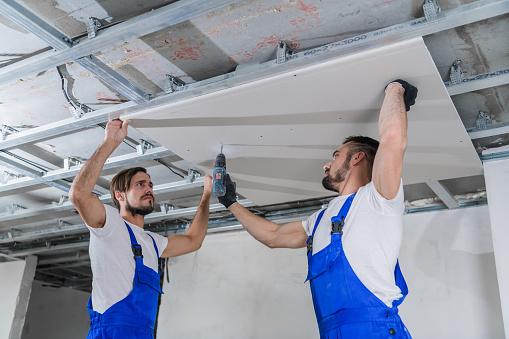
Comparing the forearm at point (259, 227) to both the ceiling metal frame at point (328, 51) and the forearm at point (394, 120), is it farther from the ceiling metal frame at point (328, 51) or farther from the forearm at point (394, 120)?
the forearm at point (394, 120)

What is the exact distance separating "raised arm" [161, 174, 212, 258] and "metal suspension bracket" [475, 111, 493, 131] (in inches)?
60.6

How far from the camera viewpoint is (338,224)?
1.87 m

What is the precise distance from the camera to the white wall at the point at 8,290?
5617mm

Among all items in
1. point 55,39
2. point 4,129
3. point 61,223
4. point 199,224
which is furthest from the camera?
point 61,223

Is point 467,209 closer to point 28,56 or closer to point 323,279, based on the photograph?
point 323,279

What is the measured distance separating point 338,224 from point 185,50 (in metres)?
1.11

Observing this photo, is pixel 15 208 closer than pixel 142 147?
No

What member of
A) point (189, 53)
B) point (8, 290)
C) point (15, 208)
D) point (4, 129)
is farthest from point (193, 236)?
point (8, 290)

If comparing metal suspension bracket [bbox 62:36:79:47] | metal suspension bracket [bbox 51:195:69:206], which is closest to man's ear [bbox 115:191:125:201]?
metal suspension bracket [bbox 62:36:79:47]

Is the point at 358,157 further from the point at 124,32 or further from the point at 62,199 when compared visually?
the point at 62,199

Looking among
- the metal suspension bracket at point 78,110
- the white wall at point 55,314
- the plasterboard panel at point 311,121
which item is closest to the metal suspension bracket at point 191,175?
the plasterboard panel at point 311,121

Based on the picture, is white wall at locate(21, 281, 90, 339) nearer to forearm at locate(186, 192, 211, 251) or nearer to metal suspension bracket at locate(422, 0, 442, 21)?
forearm at locate(186, 192, 211, 251)

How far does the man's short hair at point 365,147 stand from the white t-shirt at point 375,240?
30cm

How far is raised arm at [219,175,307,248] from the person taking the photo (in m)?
2.37
